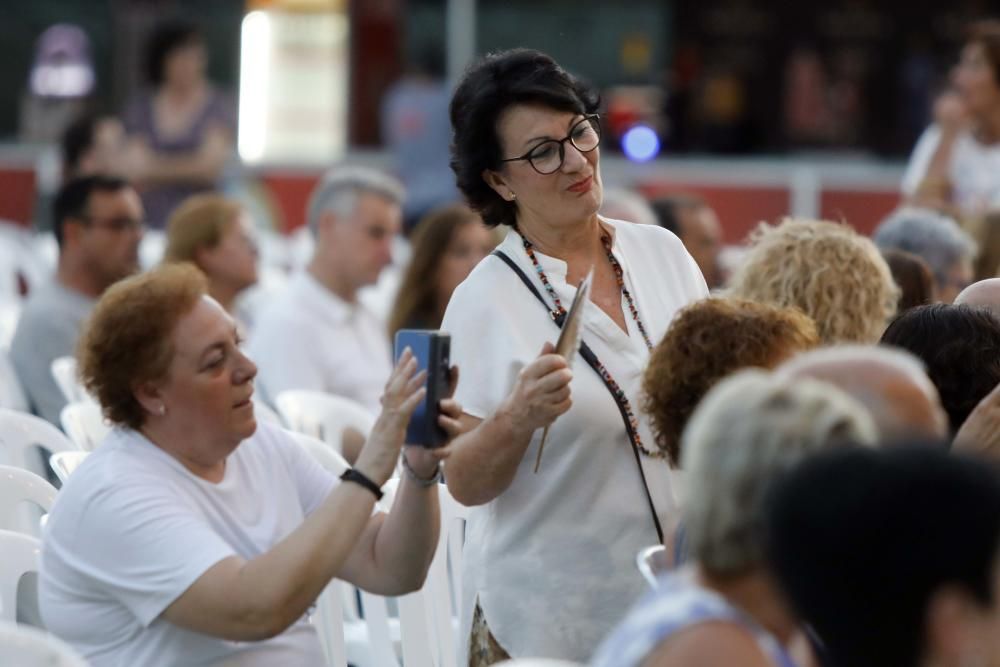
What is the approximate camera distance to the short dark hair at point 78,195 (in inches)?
259

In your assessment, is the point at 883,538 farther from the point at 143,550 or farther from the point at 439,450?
the point at 143,550

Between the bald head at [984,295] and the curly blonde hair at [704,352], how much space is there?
965mm

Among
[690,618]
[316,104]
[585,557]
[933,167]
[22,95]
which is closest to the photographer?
[690,618]

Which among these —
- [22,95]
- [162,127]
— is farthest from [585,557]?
[22,95]

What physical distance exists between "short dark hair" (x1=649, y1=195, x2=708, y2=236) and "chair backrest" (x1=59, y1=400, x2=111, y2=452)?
9.70 ft

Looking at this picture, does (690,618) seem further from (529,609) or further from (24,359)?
(24,359)

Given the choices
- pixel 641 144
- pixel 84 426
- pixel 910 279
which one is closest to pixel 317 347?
pixel 84 426

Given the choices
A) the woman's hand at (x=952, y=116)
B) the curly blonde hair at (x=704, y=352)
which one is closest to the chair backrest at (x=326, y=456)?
the curly blonde hair at (x=704, y=352)

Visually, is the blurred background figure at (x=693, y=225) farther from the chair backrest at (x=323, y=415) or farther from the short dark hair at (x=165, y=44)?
the short dark hair at (x=165, y=44)

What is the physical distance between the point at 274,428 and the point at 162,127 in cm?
726

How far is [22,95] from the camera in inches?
755

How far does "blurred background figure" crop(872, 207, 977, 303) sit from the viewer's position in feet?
17.3

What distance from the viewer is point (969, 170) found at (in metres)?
7.62

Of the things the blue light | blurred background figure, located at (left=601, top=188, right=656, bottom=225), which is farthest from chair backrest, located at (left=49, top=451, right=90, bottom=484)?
the blue light
